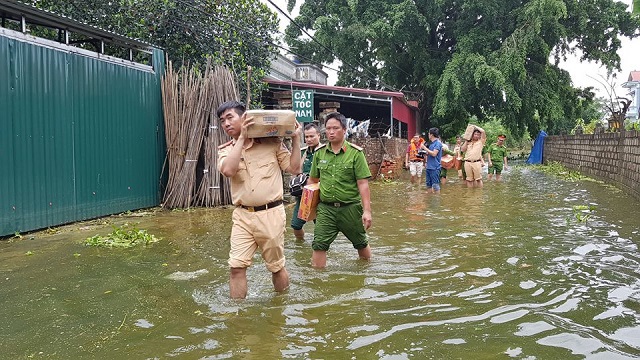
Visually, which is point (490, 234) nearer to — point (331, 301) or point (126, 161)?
point (331, 301)

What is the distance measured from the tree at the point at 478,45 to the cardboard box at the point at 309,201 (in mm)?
18299

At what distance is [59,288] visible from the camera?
4.86 m

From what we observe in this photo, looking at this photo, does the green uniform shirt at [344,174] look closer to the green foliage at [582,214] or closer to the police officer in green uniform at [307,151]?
the police officer in green uniform at [307,151]

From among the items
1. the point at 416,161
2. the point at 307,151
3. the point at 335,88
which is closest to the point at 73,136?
the point at 307,151

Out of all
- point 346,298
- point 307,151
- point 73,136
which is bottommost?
point 346,298

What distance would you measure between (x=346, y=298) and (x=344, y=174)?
1338 mm

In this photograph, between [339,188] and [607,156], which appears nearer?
[339,188]

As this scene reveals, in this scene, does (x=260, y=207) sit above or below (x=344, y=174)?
below

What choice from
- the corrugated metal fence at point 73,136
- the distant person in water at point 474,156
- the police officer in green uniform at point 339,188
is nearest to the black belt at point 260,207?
the police officer in green uniform at point 339,188

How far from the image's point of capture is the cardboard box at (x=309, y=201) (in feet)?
17.9

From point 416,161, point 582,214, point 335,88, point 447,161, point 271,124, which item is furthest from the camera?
point 335,88

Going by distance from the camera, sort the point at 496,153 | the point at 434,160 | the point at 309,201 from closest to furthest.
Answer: the point at 309,201 < the point at 434,160 < the point at 496,153

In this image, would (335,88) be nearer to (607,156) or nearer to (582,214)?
(607,156)

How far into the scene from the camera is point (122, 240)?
6.88 metres
